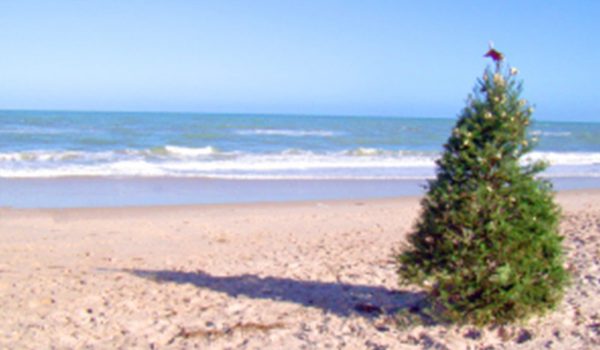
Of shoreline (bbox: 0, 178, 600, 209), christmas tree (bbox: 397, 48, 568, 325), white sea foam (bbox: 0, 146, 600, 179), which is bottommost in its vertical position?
shoreline (bbox: 0, 178, 600, 209)

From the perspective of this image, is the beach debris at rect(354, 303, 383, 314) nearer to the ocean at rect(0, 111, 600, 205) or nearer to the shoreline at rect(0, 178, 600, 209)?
the shoreline at rect(0, 178, 600, 209)

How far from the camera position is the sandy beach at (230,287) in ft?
15.3

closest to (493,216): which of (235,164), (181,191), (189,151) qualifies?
(181,191)

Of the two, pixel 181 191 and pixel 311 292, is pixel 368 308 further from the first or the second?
pixel 181 191

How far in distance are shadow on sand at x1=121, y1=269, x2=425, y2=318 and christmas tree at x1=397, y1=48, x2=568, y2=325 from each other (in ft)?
3.45

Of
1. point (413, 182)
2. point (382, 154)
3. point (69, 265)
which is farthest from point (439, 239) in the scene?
point (382, 154)

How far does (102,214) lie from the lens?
1123cm

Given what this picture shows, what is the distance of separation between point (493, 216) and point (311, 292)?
2252 millimetres

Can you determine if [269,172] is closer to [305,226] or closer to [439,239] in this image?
[305,226]

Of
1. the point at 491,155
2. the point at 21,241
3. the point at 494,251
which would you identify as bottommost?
the point at 21,241

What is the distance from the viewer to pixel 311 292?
19.5ft

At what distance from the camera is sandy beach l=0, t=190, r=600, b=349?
468cm

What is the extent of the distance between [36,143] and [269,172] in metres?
14.6

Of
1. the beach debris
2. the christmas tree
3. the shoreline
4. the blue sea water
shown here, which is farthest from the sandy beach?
the blue sea water
